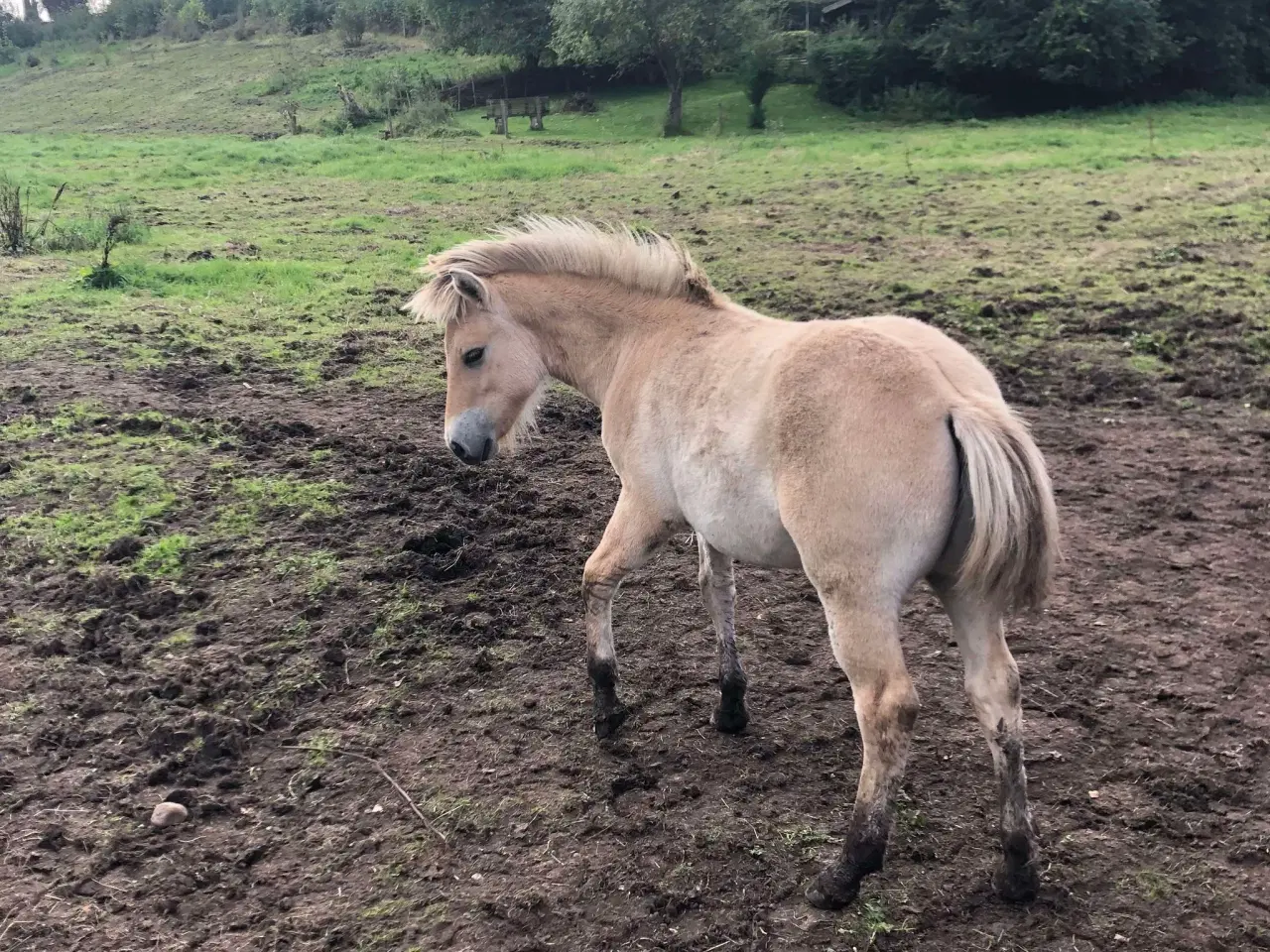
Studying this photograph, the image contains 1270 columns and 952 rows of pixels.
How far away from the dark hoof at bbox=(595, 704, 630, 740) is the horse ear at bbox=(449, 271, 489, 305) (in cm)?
175

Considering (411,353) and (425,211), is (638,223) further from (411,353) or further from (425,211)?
(411,353)

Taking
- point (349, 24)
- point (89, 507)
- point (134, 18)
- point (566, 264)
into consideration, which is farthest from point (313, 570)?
point (134, 18)

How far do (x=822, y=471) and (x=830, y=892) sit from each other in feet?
4.18

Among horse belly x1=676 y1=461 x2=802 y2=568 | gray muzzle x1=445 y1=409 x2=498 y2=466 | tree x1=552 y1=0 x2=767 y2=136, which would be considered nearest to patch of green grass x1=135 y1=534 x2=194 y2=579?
gray muzzle x1=445 y1=409 x2=498 y2=466

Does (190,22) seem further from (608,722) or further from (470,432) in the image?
(608,722)

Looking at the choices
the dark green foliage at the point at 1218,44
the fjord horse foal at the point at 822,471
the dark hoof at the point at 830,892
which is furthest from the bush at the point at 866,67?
the dark hoof at the point at 830,892

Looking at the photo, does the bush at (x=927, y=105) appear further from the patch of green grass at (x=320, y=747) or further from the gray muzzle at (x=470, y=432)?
the patch of green grass at (x=320, y=747)

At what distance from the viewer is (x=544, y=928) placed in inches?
111

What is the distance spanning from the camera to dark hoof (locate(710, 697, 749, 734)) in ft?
12.2

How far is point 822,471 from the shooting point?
2.76m

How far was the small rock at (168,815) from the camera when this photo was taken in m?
3.28

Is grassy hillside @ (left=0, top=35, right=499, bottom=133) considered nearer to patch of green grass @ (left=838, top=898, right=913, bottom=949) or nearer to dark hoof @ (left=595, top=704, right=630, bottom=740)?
dark hoof @ (left=595, top=704, right=630, bottom=740)

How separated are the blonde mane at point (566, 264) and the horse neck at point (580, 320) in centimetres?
Result: 6

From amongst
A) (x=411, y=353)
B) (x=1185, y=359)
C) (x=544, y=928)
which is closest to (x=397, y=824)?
(x=544, y=928)
